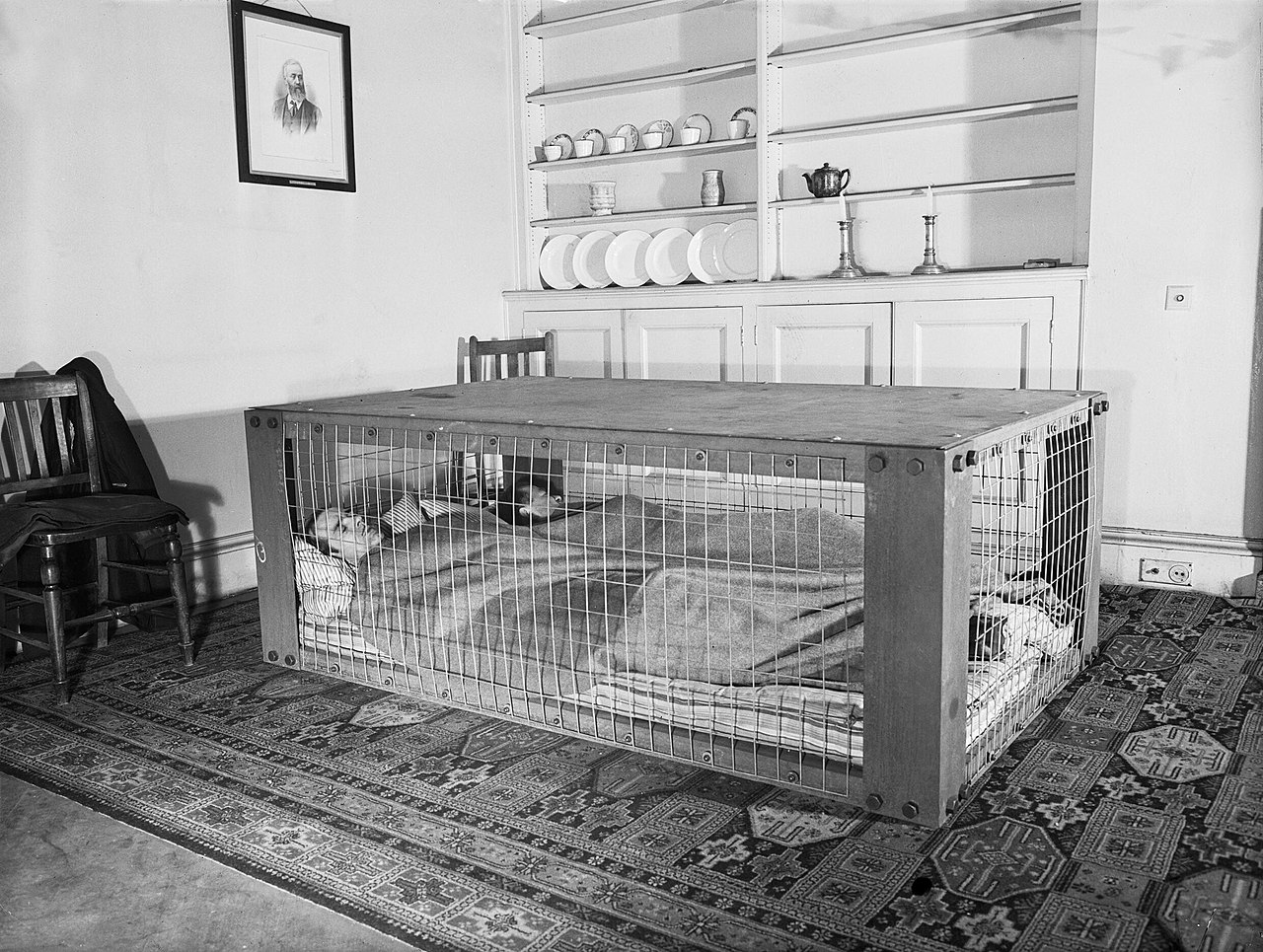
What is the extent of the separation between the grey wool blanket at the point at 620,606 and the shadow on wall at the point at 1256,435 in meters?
1.59

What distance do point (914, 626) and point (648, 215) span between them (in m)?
3.54

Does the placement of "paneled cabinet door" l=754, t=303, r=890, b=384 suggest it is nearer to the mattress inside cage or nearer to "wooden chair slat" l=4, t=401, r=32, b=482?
the mattress inside cage

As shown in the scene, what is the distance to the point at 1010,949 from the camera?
5.76 feet

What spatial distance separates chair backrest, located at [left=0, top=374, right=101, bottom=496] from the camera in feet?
10.7

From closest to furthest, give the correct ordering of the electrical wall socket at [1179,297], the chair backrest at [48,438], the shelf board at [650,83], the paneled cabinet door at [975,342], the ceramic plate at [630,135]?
the chair backrest at [48,438]
the electrical wall socket at [1179,297]
the paneled cabinet door at [975,342]
the shelf board at [650,83]
the ceramic plate at [630,135]

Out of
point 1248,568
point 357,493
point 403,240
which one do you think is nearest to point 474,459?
point 357,493

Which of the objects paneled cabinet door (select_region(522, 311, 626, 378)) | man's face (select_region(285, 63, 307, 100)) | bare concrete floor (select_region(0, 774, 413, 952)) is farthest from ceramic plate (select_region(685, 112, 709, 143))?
bare concrete floor (select_region(0, 774, 413, 952))

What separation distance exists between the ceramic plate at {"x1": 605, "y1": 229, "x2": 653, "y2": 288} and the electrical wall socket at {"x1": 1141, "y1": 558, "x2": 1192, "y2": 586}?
260 cm

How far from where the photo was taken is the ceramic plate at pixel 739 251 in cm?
512

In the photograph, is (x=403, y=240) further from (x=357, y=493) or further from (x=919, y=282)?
(x=919, y=282)

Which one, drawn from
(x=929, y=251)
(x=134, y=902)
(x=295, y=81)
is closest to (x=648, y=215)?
(x=929, y=251)

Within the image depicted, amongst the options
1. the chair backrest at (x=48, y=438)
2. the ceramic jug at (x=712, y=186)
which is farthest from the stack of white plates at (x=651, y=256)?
the chair backrest at (x=48, y=438)

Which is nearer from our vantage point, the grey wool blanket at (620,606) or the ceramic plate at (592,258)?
the grey wool blanket at (620,606)

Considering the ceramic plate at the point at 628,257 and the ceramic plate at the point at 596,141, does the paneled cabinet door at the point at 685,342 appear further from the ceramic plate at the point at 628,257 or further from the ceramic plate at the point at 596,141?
the ceramic plate at the point at 596,141
